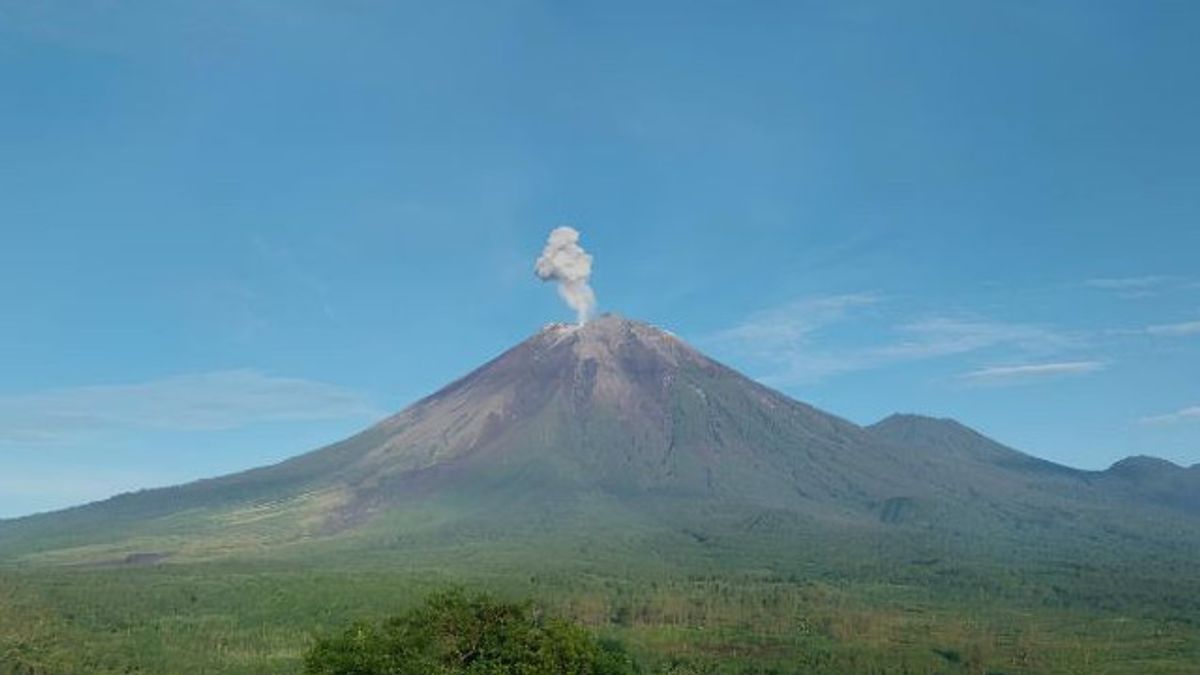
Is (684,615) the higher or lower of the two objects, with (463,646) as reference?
lower

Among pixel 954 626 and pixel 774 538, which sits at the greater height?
pixel 774 538

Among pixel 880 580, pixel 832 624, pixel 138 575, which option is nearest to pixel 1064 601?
pixel 880 580

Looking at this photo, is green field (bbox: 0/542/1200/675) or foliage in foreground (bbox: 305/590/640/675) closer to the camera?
foliage in foreground (bbox: 305/590/640/675)

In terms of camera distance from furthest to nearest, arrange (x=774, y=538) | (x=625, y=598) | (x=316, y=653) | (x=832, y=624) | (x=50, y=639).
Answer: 1. (x=774, y=538)
2. (x=625, y=598)
3. (x=832, y=624)
4. (x=50, y=639)
5. (x=316, y=653)

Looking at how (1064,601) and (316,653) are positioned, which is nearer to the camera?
(316,653)

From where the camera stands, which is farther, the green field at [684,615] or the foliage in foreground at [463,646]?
the green field at [684,615]

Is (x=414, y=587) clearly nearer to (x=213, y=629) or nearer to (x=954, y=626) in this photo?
(x=213, y=629)

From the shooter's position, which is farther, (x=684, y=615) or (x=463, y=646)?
(x=684, y=615)

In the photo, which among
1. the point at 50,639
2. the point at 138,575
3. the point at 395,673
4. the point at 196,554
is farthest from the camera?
the point at 196,554
